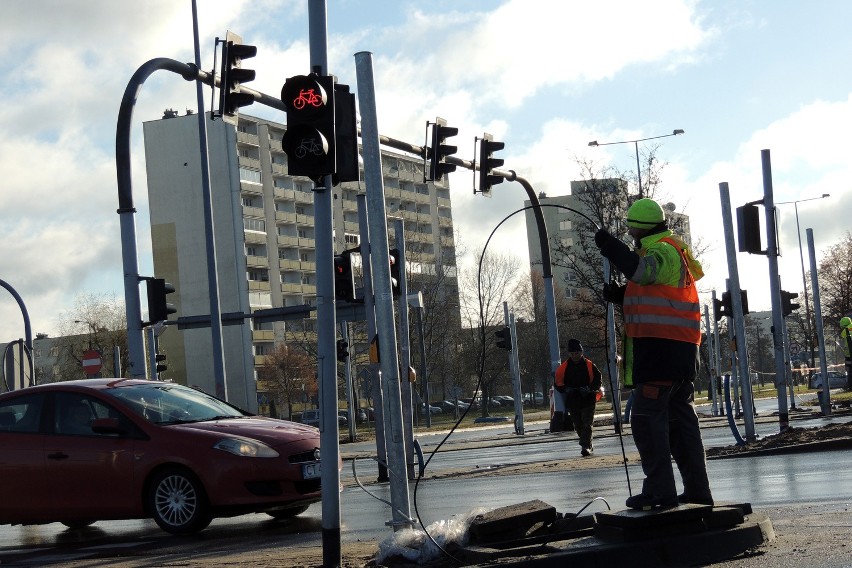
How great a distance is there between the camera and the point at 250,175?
103688mm

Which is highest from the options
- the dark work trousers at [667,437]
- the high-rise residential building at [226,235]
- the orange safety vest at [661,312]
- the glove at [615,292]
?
the high-rise residential building at [226,235]

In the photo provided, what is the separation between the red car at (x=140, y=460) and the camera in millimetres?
11445

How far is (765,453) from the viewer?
16.2m

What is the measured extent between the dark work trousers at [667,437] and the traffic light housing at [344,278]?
6.77m

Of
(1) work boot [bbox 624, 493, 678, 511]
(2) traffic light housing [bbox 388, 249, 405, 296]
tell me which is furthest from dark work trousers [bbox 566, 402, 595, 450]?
(1) work boot [bbox 624, 493, 678, 511]

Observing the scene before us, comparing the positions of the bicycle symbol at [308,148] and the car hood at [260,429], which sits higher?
the bicycle symbol at [308,148]

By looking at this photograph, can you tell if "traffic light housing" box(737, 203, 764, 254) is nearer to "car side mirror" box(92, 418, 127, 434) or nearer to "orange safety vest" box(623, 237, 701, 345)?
"car side mirror" box(92, 418, 127, 434)

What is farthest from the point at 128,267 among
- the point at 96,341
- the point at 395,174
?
the point at 395,174

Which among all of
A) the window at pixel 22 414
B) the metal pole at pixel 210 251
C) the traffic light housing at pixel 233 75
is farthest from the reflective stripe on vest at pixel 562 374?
the metal pole at pixel 210 251

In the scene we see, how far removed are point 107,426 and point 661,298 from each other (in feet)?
20.4

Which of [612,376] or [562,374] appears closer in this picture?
[612,376]

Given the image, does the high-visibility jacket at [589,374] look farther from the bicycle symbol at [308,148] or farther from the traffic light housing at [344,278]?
the bicycle symbol at [308,148]

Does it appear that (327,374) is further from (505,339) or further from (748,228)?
(505,339)

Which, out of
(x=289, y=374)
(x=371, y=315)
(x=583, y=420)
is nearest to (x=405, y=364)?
(x=371, y=315)
